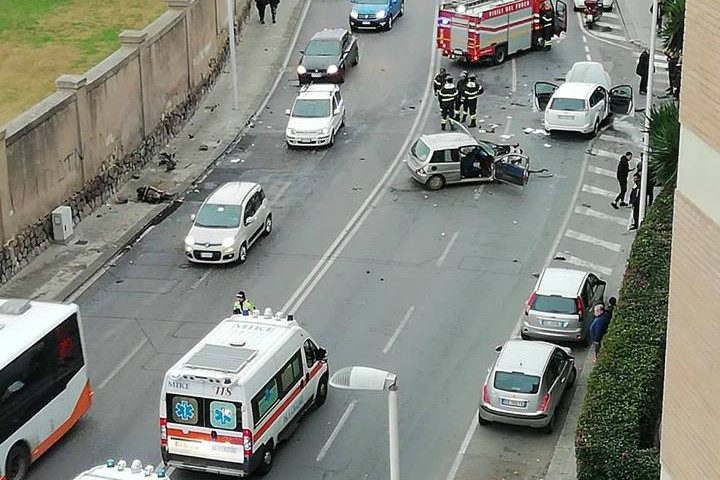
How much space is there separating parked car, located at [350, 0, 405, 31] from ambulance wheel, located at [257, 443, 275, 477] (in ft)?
110

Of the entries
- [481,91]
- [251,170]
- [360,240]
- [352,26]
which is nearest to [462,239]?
[360,240]

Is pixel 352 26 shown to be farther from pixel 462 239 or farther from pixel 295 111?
pixel 462 239

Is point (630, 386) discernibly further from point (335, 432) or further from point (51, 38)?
point (51, 38)

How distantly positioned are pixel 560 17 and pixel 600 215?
19229 mm

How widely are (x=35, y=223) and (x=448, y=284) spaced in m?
10.8

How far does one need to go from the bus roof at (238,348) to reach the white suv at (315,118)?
17783mm

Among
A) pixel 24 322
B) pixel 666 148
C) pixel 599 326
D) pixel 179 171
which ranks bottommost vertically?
pixel 179 171

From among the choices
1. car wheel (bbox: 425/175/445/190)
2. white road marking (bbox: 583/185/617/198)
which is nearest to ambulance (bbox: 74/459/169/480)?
car wheel (bbox: 425/175/445/190)

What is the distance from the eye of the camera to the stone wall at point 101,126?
3550cm

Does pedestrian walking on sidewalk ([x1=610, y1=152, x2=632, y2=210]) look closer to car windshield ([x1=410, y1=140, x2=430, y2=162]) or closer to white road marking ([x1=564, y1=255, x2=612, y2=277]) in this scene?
white road marking ([x1=564, y1=255, x2=612, y2=277])

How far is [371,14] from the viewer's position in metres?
56.2

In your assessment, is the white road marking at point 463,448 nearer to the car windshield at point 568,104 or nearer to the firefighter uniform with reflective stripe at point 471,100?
the car windshield at point 568,104

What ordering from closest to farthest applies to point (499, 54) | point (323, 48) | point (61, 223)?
point (61, 223)
point (323, 48)
point (499, 54)

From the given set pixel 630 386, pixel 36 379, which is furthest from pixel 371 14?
pixel 630 386
